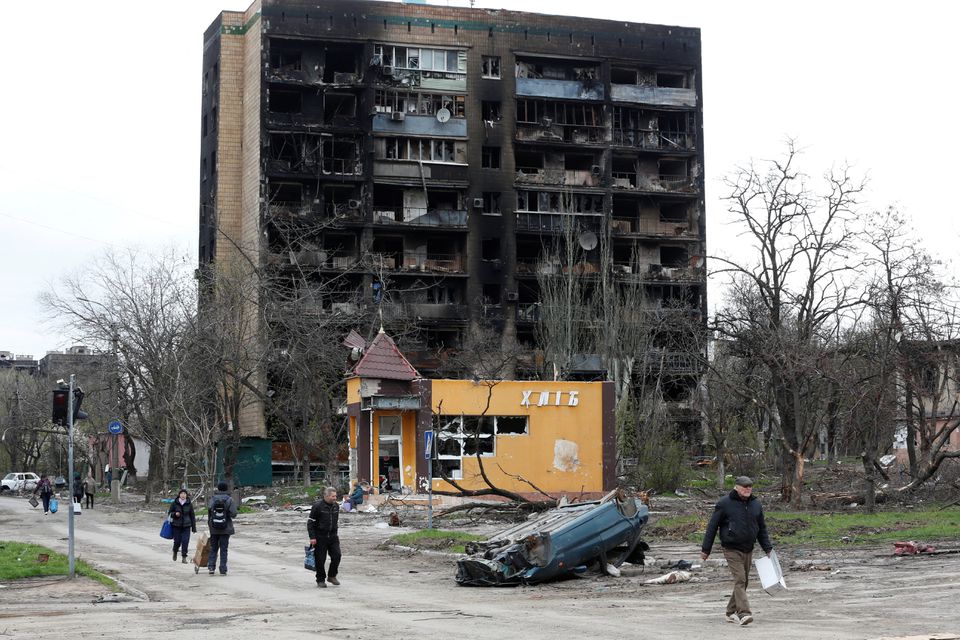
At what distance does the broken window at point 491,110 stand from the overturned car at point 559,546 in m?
59.6

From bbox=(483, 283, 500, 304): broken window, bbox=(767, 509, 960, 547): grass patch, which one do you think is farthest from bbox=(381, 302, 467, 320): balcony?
Answer: bbox=(767, 509, 960, 547): grass patch

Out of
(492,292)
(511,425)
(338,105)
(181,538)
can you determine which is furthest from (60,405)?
(338,105)

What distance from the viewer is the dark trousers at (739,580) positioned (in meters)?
13.6

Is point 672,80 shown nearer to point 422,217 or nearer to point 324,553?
point 422,217

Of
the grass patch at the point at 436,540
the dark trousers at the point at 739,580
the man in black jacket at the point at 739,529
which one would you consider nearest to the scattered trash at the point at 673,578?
the man in black jacket at the point at 739,529

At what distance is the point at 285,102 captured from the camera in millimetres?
76500

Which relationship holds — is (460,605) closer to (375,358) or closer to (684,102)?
(375,358)

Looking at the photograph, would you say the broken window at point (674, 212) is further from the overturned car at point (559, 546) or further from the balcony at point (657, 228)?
the overturned car at point (559, 546)

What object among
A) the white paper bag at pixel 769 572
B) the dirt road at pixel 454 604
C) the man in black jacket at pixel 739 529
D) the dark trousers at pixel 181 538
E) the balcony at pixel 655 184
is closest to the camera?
the dirt road at pixel 454 604

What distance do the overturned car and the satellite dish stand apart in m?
56.5

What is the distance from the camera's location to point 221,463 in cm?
6328

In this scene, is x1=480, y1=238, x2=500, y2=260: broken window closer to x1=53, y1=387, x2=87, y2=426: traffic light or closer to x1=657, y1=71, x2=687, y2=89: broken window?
x1=657, y1=71, x2=687, y2=89: broken window

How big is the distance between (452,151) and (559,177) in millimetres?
7145

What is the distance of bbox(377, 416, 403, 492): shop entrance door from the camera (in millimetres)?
41875
